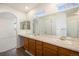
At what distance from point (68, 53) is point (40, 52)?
1.39 ft

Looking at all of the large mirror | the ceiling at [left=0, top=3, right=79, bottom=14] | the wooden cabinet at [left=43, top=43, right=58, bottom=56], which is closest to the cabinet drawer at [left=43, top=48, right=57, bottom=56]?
the wooden cabinet at [left=43, top=43, right=58, bottom=56]

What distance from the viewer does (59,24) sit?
125 centimetres

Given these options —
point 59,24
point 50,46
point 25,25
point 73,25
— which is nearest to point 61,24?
point 59,24

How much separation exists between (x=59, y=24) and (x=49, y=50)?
1.47 ft

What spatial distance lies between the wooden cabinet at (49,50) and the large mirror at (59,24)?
8.9 inches

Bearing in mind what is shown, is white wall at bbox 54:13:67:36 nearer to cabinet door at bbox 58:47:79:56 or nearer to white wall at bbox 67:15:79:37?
white wall at bbox 67:15:79:37

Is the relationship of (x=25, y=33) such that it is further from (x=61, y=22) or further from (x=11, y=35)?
(x=61, y=22)

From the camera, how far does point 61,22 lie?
4.05 ft

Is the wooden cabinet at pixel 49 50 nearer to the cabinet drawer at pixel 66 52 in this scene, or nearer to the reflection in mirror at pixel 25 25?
the cabinet drawer at pixel 66 52

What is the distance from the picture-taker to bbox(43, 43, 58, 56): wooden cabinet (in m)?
1.35

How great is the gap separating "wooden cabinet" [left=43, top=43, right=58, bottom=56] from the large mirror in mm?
227

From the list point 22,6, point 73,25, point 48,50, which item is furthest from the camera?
point 48,50

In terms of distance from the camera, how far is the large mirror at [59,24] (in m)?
1.20

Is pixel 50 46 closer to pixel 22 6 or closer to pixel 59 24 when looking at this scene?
pixel 59 24
